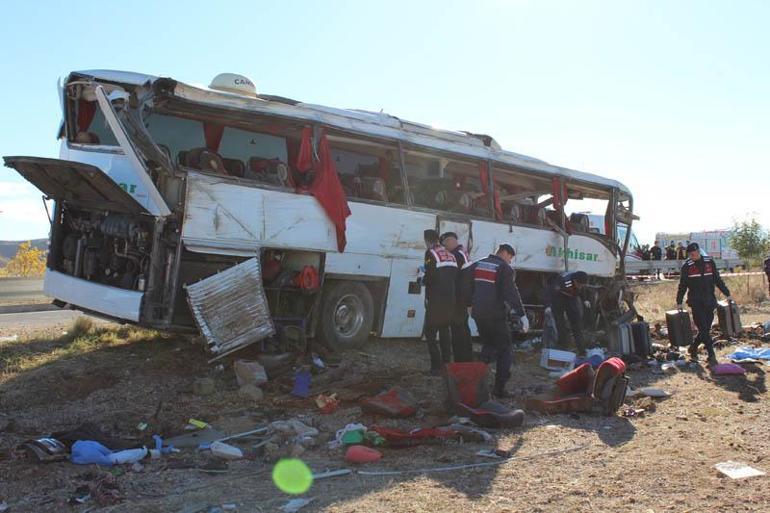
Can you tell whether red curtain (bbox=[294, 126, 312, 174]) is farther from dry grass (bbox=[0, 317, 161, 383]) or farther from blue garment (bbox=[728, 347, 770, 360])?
blue garment (bbox=[728, 347, 770, 360])

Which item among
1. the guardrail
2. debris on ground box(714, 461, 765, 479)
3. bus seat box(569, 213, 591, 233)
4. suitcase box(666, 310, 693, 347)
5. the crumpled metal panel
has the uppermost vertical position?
bus seat box(569, 213, 591, 233)

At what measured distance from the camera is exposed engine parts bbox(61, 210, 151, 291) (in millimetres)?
→ 7094

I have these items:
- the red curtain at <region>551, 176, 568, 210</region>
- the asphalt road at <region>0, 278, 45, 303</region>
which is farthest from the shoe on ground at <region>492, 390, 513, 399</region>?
the asphalt road at <region>0, 278, 45, 303</region>

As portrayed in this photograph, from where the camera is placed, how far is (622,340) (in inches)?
407

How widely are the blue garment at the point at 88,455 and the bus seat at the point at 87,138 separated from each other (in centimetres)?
408

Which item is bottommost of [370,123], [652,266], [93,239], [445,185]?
[652,266]

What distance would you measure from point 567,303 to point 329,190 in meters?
4.49

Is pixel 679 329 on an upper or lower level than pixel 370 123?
lower

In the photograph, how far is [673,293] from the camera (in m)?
21.0

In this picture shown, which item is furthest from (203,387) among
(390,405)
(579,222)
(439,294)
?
(579,222)

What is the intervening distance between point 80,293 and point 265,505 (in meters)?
4.65

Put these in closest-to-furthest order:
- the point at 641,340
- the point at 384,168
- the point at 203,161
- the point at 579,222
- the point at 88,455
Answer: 1. the point at 88,455
2. the point at 203,161
3. the point at 384,168
4. the point at 641,340
5. the point at 579,222

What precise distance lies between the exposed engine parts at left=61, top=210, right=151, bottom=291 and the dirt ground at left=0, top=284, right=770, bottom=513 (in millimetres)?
947

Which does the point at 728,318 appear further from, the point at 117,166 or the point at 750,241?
the point at 750,241
